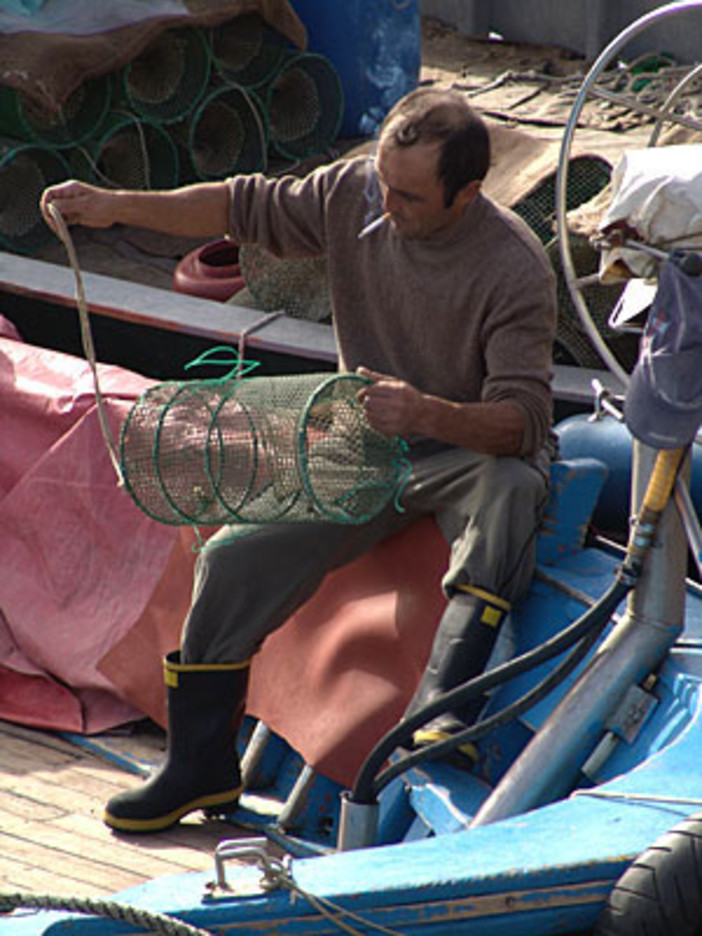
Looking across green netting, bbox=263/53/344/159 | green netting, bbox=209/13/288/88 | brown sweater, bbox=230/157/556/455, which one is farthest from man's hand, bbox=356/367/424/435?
green netting, bbox=263/53/344/159

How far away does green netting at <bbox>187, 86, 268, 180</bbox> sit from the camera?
7.58m

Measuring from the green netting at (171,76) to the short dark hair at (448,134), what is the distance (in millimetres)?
3339

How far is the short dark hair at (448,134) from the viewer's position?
4.02 metres

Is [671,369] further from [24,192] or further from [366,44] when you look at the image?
[366,44]

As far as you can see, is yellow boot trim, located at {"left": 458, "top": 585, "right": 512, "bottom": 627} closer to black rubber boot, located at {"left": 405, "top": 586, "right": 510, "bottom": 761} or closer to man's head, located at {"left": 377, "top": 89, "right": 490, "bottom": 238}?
black rubber boot, located at {"left": 405, "top": 586, "right": 510, "bottom": 761}

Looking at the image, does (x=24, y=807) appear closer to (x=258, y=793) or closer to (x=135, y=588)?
(x=258, y=793)

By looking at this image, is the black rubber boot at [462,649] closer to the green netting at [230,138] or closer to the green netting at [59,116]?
the green netting at [59,116]

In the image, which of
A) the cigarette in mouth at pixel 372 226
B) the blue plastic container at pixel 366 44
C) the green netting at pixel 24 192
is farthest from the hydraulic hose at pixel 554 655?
the blue plastic container at pixel 366 44

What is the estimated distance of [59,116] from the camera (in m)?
6.91

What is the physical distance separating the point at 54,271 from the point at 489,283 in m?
2.70

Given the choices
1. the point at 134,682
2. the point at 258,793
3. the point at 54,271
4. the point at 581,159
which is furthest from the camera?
the point at 54,271

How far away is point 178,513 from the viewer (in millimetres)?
4160

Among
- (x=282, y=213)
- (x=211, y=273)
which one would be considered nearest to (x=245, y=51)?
(x=211, y=273)

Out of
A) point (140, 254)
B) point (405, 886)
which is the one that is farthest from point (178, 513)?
point (140, 254)
